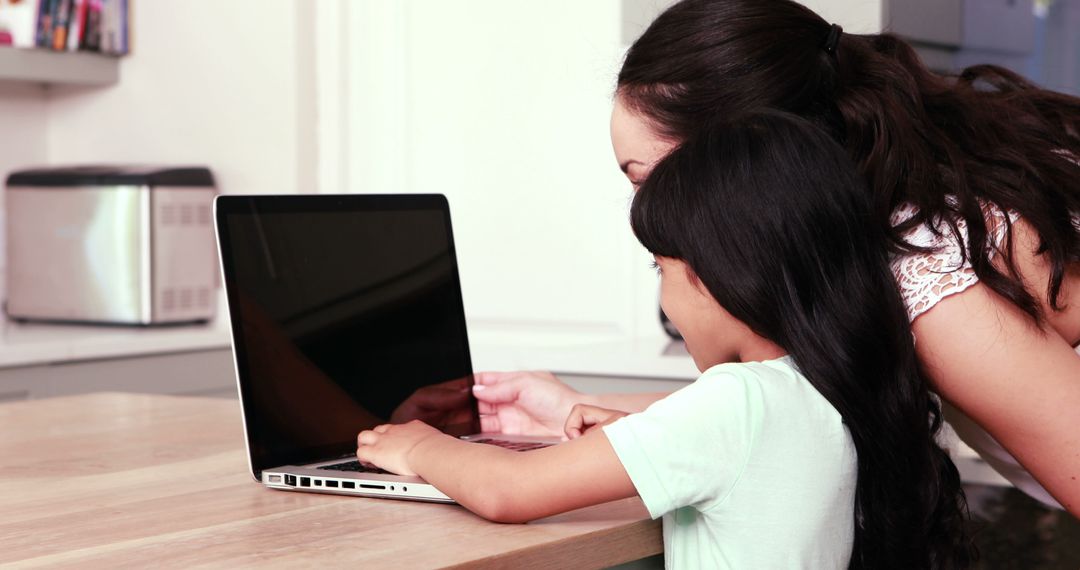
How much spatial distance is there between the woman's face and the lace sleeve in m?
0.28

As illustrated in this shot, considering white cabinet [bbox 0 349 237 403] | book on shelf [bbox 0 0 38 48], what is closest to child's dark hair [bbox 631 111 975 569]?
white cabinet [bbox 0 349 237 403]

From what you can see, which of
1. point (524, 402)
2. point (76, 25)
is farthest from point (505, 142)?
point (524, 402)

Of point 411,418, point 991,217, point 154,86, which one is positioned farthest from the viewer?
point 154,86

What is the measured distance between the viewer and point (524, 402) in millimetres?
1275

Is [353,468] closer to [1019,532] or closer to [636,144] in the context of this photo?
[636,144]

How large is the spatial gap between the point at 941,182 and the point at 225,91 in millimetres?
2242

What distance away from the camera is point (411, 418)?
1.19 metres

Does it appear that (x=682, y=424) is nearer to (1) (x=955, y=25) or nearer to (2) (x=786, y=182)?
(2) (x=786, y=182)

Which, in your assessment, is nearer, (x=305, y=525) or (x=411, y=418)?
(x=305, y=525)

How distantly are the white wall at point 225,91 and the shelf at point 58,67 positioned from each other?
0.17 ft

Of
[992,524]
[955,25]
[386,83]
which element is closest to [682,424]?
[992,524]

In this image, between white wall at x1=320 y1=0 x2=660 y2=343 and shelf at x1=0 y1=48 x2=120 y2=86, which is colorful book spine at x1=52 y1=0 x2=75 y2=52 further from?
white wall at x1=320 y1=0 x2=660 y2=343

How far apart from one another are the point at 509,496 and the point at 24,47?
7.60ft

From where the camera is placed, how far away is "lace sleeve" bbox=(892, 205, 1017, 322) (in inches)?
37.4
